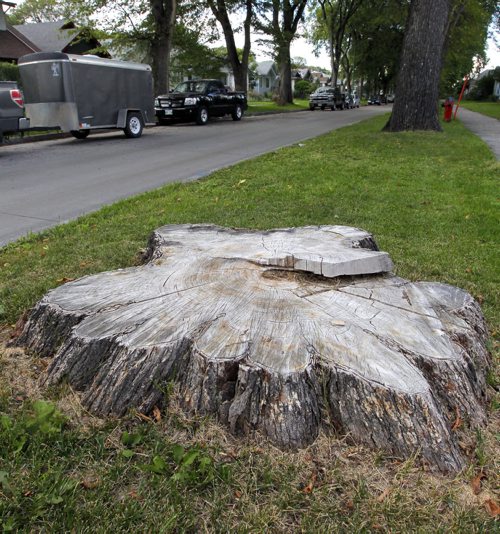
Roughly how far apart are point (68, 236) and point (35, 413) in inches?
135

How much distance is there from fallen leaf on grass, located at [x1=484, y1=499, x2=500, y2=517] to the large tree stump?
0.18 metres

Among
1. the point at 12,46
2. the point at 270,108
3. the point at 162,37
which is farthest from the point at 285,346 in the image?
the point at 12,46

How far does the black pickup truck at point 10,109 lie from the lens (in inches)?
493

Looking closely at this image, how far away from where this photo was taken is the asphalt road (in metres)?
7.09

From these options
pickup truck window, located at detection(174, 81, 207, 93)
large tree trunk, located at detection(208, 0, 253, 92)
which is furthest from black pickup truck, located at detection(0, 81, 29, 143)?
large tree trunk, located at detection(208, 0, 253, 92)

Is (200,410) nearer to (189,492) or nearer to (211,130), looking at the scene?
(189,492)

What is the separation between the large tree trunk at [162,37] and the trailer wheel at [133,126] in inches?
307

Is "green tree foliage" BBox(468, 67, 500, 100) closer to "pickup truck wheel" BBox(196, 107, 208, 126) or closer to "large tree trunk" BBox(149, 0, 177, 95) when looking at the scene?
"large tree trunk" BBox(149, 0, 177, 95)

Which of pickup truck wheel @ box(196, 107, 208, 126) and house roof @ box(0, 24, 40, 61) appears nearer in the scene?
pickup truck wheel @ box(196, 107, 208, 126)

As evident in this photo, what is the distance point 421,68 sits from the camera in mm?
15211

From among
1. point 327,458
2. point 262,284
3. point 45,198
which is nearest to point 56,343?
point 262,284

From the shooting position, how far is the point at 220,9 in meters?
31.8

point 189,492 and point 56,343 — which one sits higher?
point 56,343

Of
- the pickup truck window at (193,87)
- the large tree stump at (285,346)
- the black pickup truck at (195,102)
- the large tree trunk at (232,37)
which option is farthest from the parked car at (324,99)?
the large tree stump at (285,346)
